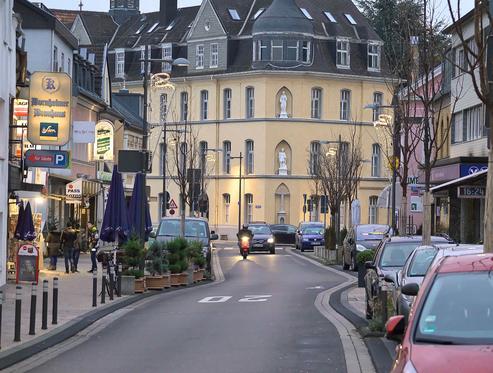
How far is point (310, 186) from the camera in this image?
93.2 metres

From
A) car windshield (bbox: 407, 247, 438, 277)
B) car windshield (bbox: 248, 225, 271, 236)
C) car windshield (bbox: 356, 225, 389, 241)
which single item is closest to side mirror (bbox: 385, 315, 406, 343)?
car windshield (bbox: 407, 247, 438, 277)

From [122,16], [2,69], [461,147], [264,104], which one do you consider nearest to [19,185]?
[2,69]

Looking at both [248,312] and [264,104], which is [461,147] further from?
[264,104]

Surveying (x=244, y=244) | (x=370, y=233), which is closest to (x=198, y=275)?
(x=370, y=233)

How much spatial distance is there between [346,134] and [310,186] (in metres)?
5.17

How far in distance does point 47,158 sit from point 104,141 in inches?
868

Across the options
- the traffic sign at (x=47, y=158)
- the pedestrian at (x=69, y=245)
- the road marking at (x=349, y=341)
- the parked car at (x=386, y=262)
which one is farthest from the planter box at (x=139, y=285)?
the parked car at (x=386, y=262)

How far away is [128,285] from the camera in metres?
31.3

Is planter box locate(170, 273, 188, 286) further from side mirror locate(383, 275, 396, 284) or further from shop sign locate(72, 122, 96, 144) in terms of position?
side mirror locate(383, 275, 396, 284)

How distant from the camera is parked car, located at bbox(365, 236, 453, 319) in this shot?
22.2 meters

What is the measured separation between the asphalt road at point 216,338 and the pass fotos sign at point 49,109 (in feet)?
19.1

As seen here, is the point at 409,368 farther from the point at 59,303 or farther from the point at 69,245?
the point at 69,245

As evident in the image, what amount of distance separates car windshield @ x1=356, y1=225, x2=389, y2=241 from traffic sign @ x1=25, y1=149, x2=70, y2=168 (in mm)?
14096

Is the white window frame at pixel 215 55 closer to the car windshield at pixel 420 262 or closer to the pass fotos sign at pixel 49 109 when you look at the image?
the pass fotos sign at pixel 49 109
